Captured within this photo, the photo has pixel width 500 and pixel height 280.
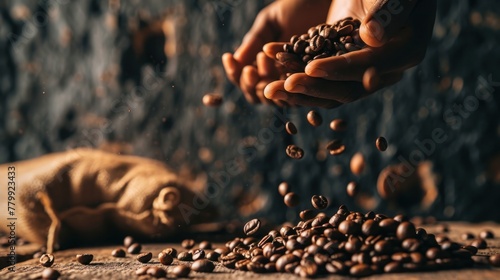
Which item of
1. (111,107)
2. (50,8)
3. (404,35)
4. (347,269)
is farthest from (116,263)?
(50,8)

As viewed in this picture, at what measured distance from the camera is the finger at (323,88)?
55.7 inches

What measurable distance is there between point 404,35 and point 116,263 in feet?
3.29

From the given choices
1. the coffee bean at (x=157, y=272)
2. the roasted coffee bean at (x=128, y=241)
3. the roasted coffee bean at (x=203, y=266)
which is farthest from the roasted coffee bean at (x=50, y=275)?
the roasted coffee bean at (x=128, y=241)

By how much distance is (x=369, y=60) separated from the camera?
147cm


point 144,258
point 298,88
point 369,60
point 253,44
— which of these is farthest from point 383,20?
point 144,258

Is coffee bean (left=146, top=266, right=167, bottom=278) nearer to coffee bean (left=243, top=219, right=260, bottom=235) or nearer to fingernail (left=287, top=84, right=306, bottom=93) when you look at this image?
coffee bean (left=243, top=219, right=260, bottom=235)

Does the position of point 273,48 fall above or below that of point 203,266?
above

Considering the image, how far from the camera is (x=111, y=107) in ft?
8.81

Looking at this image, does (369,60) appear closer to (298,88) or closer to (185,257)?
A: (298,88)

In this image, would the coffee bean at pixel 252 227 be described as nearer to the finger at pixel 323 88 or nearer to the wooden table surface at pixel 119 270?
the wooden table surface at pixel 119 270

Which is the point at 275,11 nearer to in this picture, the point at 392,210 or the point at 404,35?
the point at 404,35

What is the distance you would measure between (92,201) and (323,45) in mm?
947

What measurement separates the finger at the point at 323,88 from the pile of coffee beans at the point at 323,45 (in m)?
0.08

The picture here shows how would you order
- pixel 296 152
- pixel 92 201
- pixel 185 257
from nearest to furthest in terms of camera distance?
pixel 185 257 → pixel 296 152 → pixel 92 201
